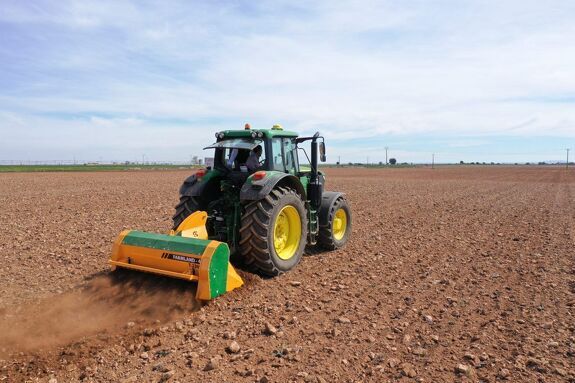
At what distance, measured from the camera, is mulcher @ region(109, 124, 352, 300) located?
475 centimetres

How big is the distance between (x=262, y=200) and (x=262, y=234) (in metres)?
0.47

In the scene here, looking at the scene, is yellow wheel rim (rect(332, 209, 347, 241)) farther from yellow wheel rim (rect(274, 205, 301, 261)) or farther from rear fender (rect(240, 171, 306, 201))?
rear fender (rect(240, 171, 306, 201))

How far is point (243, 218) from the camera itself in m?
5.57

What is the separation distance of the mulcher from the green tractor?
13 millimetres

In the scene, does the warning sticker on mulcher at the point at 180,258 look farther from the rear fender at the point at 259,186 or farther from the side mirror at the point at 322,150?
the side mirror at the point at 322,150

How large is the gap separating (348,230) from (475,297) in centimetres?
327

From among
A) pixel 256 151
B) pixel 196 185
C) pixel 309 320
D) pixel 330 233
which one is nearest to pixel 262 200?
pixel 256 151

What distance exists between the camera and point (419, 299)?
5.17 metres

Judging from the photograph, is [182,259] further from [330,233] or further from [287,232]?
[330,233]

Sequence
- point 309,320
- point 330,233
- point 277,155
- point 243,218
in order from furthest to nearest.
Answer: point 330,233 → point 277,155 → point 243,218 → point 309,320

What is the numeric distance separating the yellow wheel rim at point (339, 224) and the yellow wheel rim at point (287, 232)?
182 cm

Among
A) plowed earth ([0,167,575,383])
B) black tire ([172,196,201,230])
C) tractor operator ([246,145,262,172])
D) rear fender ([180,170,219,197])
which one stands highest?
tractor operator ([246,145,262,172])

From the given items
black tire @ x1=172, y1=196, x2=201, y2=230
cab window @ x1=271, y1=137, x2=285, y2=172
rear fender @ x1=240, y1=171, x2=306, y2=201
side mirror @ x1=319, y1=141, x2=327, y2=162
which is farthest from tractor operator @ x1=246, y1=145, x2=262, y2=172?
side mirror @ x1=319, y1=141, x2=327, y2=162

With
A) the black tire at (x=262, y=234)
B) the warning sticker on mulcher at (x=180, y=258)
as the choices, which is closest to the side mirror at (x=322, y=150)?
the black tire at (x=262, y=234)
